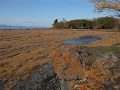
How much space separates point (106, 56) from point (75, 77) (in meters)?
2.03

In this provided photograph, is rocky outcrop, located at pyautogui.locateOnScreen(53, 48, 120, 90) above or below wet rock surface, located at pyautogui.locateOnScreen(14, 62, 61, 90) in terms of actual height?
above

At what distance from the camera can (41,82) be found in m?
18.8

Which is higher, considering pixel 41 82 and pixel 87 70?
pixel 87 70

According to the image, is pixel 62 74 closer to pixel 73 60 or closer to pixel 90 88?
pixel 73 60

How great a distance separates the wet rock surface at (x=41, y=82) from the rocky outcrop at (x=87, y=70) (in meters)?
2.05

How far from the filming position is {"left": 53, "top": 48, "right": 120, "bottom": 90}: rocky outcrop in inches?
415

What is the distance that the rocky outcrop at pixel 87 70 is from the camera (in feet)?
34.6

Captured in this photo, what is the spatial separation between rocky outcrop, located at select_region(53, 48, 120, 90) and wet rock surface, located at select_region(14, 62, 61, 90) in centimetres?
205

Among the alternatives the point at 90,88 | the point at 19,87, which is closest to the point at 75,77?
the point at 90,88

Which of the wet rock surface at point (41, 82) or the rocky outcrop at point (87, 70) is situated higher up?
the rocky outcrop at point (87, 70)

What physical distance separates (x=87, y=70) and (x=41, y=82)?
7374mm

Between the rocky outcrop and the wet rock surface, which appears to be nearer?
the rocky outcrop

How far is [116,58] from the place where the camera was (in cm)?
1324

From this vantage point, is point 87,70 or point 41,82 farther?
point 41,82
